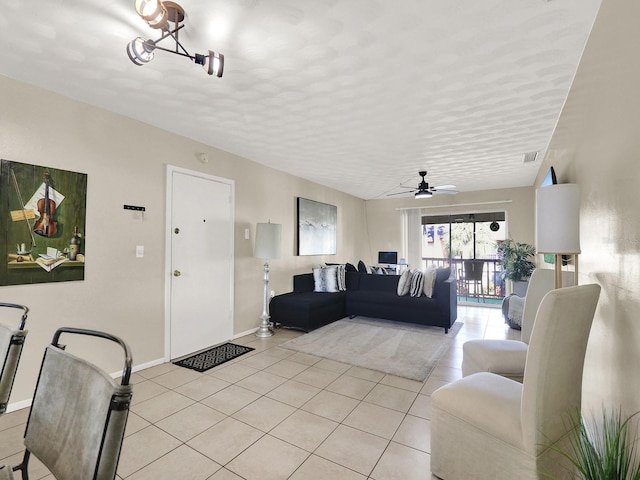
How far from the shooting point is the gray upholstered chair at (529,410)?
1.31 meters

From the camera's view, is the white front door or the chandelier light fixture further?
the white front door

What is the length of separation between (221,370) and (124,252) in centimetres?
151

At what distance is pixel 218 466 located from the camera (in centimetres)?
178

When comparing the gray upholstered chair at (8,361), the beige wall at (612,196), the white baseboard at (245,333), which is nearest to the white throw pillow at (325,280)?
the white baseboard at (245,333)

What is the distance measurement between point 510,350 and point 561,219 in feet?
3.24

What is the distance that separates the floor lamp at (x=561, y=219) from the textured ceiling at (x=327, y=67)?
0.95m

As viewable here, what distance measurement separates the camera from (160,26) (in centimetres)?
159

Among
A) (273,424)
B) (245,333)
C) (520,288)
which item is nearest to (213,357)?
(245,333)

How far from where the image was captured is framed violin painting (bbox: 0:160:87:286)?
2338mm

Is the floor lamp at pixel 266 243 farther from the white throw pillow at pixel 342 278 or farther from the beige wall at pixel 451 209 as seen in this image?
the beige wall at pixel 451 209

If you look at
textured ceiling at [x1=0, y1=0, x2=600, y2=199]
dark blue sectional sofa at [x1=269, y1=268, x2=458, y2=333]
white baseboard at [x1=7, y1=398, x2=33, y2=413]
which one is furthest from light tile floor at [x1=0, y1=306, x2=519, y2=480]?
textured ceiling at [x1=0, y1=0, x2=600, y2=199]

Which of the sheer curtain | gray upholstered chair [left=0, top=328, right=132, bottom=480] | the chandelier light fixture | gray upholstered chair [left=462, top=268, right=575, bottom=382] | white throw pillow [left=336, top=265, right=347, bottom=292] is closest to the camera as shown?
gray upholstered chair [left=0, top=328, right=132, bottom=480]

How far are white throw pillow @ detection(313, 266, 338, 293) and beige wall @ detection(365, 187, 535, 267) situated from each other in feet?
9.34

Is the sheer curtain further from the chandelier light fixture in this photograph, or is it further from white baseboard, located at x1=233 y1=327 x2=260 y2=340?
the chandelier light fixture
